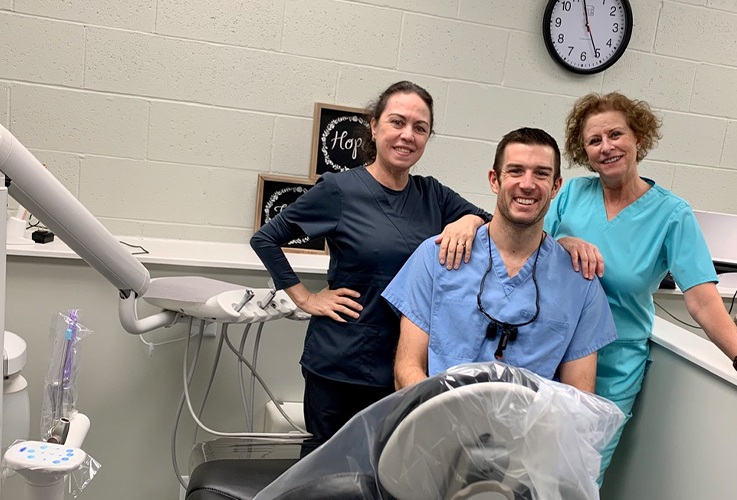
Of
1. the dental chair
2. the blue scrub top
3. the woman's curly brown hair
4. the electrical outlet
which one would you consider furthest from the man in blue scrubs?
the electrical outlet

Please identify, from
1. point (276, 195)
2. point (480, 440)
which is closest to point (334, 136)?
point (276, 195)

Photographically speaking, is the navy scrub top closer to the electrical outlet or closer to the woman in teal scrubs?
the woman in teal scrubs

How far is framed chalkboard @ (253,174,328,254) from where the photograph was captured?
2316mm

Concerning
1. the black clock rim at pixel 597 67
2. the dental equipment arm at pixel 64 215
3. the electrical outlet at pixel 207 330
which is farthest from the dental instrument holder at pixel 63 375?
the black clock rim at pixel 597 67

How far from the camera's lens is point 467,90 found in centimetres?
245

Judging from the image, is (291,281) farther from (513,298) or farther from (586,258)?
(586,258)

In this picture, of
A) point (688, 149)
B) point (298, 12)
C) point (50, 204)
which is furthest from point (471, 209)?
point (688, 149)

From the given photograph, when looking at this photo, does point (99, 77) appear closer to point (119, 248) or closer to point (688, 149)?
point (119, 248)

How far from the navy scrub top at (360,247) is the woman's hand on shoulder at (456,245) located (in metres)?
0.15

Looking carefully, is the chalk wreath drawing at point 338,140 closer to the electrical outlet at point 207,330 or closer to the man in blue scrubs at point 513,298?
the electrical outlet at point 207,330

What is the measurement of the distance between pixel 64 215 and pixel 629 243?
1.23m

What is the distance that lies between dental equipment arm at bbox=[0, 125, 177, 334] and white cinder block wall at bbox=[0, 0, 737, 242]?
3.58 feet

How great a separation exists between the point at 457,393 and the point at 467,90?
5.66 ft

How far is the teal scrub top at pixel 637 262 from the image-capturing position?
158 centimetres
